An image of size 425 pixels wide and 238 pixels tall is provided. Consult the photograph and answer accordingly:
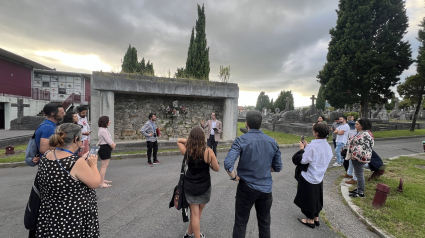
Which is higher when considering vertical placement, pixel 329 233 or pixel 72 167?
pixel 72 167

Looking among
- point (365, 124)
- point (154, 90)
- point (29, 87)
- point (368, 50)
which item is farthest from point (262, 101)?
point (365, 124)

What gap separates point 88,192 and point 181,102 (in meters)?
8.48

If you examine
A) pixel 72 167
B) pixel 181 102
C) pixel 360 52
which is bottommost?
pixel 72 167

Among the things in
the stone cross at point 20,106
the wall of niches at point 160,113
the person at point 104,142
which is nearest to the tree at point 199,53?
the wall of niches at point 160,113

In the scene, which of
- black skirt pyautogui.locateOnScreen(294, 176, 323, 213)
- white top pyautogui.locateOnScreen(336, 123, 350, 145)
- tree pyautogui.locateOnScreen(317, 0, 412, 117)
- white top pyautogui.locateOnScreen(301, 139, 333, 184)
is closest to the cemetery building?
black skirt pyautogui.locateOnScreen(294, 176, 323, 213)

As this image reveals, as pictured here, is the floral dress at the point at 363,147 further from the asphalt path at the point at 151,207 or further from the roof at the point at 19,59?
the roof at the point at 19,59

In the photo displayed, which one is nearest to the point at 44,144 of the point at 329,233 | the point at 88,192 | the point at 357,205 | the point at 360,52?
the point at 88,192

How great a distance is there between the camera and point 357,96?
658 inches

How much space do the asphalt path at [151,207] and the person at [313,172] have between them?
0.33 meters

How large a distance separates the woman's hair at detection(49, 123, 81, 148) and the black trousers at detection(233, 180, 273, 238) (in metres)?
2.09

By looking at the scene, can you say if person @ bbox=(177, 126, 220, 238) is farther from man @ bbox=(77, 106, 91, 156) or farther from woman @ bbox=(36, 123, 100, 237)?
man @ bbox=(77, 106, 91, 156)

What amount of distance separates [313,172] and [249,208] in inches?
56.2

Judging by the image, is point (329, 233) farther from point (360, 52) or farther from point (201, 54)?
point (201, 54)

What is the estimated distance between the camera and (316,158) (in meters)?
3.11
